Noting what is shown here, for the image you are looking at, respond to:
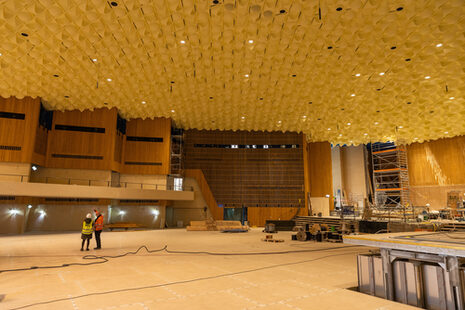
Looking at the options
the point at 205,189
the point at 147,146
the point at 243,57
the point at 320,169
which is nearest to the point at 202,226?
the point at 205,189

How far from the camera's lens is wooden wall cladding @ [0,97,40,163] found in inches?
595

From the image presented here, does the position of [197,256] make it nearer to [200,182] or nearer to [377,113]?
[200,182]

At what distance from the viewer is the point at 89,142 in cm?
1775

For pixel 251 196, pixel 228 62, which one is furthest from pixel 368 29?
pixel 251 196

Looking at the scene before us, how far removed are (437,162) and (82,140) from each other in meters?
27.3

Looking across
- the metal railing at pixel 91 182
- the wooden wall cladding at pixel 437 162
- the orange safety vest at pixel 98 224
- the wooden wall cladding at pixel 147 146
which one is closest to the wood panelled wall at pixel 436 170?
the wooden wall cladding at pixel 437 162

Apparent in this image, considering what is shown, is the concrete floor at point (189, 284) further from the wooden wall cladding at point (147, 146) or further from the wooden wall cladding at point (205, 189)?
the wooden wall cladding at point (205, 189)

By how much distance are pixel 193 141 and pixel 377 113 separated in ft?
44.5

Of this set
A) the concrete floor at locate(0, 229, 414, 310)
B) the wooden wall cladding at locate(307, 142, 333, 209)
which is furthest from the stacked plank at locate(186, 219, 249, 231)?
the concrete floor at locate(0, 229, 414, 310)

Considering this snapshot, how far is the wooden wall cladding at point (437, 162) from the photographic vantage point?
2239cm

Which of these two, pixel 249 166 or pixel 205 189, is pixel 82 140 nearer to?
pixel 205 189

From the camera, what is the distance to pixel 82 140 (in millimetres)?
17672

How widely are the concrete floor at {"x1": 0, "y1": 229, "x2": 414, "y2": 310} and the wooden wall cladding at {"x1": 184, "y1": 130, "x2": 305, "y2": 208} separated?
14376mm

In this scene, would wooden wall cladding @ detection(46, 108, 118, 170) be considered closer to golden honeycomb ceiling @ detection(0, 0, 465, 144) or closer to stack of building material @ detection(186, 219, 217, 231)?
golden honeycomb ceiling @ detection(0, 0, 465, 144)
